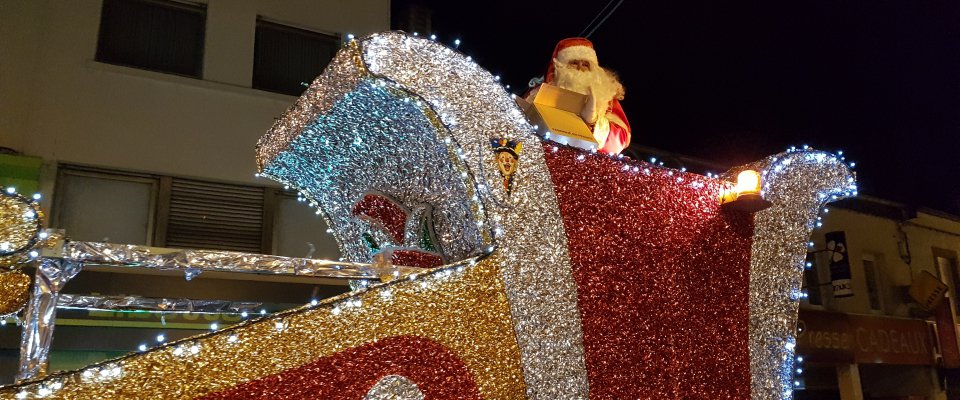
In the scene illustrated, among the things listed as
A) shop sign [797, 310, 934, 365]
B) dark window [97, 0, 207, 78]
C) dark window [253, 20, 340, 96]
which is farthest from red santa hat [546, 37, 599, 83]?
shop sign [797, 310, 934, 365]

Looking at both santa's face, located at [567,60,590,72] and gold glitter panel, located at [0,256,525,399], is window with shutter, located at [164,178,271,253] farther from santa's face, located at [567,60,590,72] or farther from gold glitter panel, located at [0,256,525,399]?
gold glitter panel, located at [0,256,525,399]

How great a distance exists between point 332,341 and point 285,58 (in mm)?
5999

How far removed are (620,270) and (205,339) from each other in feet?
3.84

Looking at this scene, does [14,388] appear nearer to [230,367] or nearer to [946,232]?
[230,367]

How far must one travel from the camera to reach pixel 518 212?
1938 millimetres

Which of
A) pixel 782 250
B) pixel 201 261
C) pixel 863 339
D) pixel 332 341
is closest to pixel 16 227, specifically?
pixel 201 261

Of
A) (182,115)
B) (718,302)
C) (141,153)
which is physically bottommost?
(718,302)

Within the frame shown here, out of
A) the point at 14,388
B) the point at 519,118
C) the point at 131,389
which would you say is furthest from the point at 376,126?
the point at 14,388

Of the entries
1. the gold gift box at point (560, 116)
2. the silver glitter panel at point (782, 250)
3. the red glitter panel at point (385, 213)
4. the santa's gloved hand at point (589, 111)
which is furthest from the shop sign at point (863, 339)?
the red glitter panel at point (385, 213)

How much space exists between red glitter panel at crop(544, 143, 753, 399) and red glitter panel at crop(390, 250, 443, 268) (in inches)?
16.8

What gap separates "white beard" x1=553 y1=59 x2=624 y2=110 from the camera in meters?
2.71

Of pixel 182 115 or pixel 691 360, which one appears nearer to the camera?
pixel 691 360

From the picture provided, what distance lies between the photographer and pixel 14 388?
1281 mm

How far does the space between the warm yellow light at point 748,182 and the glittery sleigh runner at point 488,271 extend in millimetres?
80
